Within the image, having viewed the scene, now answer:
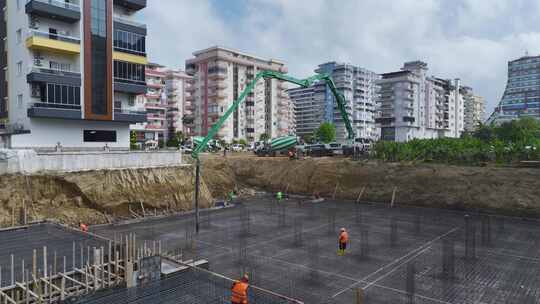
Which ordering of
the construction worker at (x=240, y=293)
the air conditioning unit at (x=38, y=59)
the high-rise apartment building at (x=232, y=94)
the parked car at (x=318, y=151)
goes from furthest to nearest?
the high-rise apartment building at (x=232, y=94) < the parked car at (x=318, y=151) < the air conditioning unit at (x=38, y=59) < the construction worker at (x=240, y=293)

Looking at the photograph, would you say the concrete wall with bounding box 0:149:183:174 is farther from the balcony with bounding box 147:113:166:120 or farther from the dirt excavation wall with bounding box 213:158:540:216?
the balcony with bounding box 147:113:166:120

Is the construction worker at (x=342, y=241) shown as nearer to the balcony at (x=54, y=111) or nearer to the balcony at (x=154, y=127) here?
the balcony at (x=54, y=111)

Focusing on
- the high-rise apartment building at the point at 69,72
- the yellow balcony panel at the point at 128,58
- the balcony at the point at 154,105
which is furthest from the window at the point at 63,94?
the balcony at the point at 154,105

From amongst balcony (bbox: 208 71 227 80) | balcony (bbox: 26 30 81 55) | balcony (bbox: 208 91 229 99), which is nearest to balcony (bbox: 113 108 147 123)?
balcony (bbox: 26 30 81 55)

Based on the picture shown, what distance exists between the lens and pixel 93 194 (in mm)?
29844

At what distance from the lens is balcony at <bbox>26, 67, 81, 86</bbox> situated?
113ft

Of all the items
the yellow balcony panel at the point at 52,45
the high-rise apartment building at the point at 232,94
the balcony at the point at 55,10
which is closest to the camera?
the balcony at the point at 55,10

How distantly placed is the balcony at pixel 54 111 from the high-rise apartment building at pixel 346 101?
102 m

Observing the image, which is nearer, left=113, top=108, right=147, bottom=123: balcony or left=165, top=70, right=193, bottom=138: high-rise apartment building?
left=113, top=108, right=147, bottom=123: balcony

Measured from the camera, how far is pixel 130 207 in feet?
105

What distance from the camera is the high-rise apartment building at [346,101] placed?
438 ft

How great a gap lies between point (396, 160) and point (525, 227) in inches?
676

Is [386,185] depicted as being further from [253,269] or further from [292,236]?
[253,269]

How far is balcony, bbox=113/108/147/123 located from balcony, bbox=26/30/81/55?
7.12 meters
